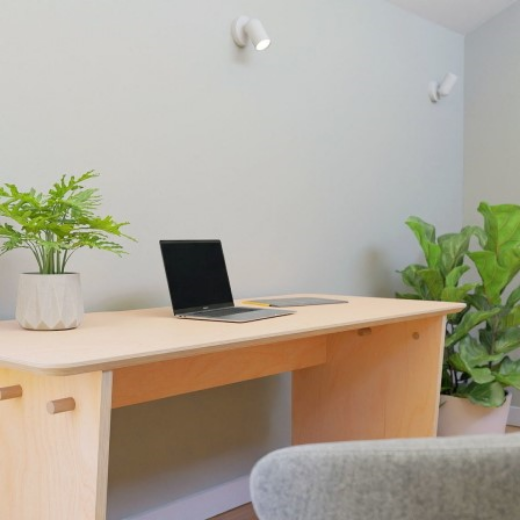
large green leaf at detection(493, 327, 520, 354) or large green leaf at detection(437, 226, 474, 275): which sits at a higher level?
large green leaf at detection(437, 226, 474, 275)

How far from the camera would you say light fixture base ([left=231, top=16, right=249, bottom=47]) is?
229cm

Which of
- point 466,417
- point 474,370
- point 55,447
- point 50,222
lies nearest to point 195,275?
point 50,222

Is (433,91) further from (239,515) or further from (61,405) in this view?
(61,405)

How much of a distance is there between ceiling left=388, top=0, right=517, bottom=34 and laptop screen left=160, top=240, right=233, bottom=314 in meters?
1.85

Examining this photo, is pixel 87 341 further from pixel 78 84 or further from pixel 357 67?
pixel 357 67

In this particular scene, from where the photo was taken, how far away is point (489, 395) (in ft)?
8.71

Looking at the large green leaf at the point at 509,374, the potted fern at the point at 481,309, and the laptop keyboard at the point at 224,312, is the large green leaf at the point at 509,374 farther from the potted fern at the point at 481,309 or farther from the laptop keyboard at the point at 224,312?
the laptop keyboard at the point at 224,312

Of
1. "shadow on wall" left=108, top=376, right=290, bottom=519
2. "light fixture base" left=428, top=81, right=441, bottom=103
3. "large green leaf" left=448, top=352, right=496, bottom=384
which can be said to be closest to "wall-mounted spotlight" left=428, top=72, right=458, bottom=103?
"light fixture base" left=428, top=81, right=441, bottom=103

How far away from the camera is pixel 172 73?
2135 millimetres

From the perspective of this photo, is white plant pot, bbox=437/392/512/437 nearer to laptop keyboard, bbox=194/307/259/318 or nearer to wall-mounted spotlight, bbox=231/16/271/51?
laptop keyboard, bbox=194/307/259/318

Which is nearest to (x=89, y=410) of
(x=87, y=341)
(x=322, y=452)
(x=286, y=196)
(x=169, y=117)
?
(x=87, y=341)

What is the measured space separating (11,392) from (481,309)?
6.90 ft

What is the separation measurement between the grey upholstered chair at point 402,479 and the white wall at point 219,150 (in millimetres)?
1313

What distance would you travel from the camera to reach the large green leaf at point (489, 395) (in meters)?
2.63
